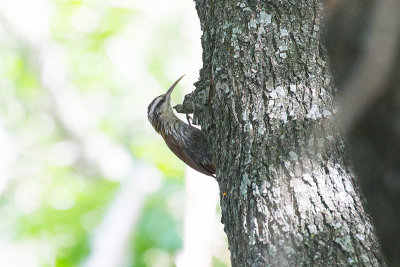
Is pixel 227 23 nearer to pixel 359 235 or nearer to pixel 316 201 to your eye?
pixel 316 201

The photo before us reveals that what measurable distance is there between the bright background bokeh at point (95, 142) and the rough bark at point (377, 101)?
285 centimetres

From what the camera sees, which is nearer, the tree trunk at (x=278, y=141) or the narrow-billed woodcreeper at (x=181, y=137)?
the tree trunk at (x=278, y=141)

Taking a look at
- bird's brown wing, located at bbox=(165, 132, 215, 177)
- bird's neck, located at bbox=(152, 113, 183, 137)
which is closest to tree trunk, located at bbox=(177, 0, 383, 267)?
bird's brown wing, located at bbox=(165, 132, 215, 177)

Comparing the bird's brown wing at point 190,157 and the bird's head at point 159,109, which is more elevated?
the bird's head at point 159,109

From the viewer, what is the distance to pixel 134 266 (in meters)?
5.21

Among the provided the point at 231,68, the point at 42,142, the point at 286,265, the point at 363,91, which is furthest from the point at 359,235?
the point at 42,142

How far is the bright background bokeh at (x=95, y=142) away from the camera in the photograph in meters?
7.18

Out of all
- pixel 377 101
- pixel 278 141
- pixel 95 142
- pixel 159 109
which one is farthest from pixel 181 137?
pixel 95 142

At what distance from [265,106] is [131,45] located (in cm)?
1166

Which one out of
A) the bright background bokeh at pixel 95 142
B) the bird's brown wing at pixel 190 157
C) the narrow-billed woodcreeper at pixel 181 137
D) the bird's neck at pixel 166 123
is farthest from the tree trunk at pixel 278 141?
the bright background bokeh at pixel 95 142

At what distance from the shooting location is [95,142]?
1225 cm

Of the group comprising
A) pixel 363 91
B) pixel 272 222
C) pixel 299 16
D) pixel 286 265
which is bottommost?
pixel 286 265

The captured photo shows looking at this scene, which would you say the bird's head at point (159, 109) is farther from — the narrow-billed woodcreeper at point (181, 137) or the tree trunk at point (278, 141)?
the tree trunk at point (278, 141)

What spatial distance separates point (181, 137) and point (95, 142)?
7.31 metres
